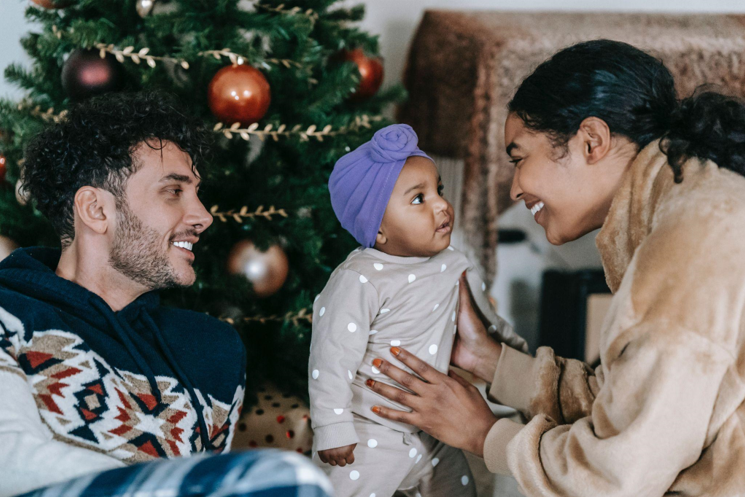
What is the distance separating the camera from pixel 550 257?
3092 mm

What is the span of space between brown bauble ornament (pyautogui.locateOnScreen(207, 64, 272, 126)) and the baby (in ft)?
1.14

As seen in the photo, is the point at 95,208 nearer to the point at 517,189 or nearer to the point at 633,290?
the point at 517,189

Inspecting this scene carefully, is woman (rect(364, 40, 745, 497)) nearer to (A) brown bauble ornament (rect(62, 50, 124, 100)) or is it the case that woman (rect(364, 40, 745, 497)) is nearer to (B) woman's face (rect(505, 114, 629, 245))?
(B) woman's face (rect(505, 114, 629, 245))

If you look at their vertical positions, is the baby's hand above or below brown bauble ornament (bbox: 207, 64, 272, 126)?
below

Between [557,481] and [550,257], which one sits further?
[550,257]

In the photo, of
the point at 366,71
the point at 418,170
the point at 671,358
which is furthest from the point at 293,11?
the point at 671,358

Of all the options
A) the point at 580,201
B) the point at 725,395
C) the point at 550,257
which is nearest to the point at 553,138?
the point at 580,201

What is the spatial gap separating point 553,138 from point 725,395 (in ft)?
1.78

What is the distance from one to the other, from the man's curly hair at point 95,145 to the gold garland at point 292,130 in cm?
20

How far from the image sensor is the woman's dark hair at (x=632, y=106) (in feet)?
3.50

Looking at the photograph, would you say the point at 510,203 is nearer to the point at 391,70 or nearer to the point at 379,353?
the point at 391,70

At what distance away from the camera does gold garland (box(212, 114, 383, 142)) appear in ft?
5.37

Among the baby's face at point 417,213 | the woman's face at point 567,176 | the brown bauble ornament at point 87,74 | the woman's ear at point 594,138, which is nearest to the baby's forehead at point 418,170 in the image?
the baby's face at point 417,213

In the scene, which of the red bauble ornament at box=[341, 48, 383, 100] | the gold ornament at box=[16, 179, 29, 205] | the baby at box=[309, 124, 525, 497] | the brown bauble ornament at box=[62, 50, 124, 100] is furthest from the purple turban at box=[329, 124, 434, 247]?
the gold ornament at box=[16, 179, 29, 205]
